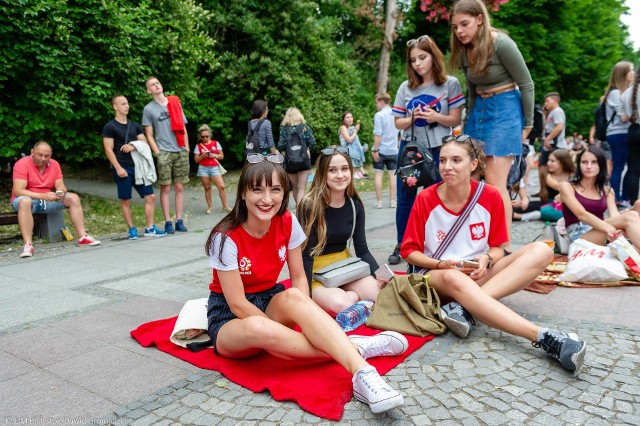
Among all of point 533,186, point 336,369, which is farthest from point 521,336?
point 533,186

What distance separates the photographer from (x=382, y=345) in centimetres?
293

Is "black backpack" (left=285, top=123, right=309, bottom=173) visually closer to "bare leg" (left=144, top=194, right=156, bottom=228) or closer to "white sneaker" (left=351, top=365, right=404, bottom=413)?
"bare leg" (left=144, top=194, right=156, bottom=228)

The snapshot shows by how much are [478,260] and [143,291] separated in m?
2.94

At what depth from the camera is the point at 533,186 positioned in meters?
12.7

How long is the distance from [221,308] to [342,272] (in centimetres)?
109

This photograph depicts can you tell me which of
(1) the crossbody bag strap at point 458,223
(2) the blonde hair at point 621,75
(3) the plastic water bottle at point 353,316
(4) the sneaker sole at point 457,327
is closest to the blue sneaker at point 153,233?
(3) the plastic water bottle at point 353,316

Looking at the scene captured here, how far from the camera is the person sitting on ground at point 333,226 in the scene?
3.77m

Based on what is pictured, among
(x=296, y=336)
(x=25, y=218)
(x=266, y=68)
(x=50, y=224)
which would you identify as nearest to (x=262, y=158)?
(x=296, y=336)

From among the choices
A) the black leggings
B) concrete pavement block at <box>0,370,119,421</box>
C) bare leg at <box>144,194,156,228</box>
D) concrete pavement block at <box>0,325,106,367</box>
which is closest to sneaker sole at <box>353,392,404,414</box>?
concrete pavement block at <box>0,370,119,421</box>

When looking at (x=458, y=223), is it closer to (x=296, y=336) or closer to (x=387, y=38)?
(x=296, y=336)

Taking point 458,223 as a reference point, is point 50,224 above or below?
below

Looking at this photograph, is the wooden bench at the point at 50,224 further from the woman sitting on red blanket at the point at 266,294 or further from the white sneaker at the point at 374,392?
the white sneaker at the point at 374,392

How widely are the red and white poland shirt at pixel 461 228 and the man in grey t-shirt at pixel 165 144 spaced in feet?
16.2

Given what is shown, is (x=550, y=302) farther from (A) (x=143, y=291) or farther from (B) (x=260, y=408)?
(A) (x=143, y=291)
